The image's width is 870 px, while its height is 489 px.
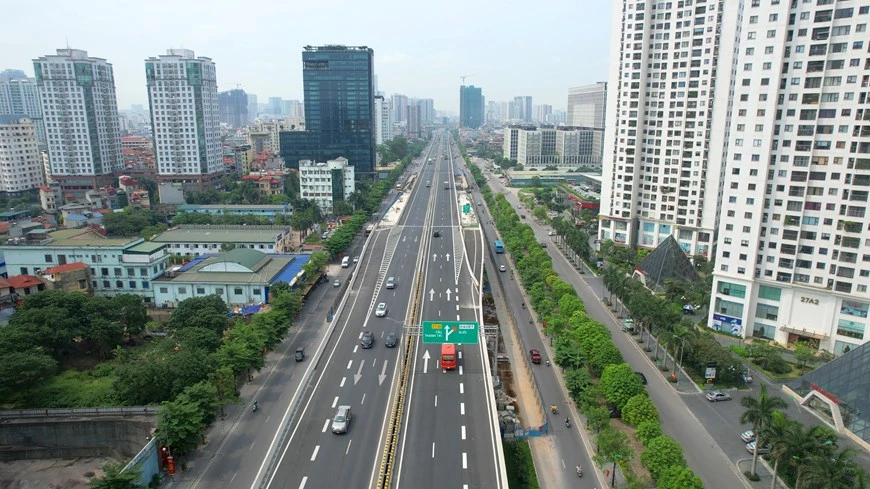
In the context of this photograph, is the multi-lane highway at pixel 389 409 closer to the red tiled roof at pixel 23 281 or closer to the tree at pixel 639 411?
the tree at pixel 639 411

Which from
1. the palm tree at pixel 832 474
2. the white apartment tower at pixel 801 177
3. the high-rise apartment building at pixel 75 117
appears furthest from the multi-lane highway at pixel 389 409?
the high-rise apartment building at pixel 75 117

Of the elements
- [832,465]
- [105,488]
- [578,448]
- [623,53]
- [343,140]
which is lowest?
[578,448]

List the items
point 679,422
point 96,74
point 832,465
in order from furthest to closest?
point 96,74
point 679,422
point 832,465

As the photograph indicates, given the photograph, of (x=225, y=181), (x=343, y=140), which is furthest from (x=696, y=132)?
(x=225, y=181)

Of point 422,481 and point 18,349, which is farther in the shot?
point 18,349

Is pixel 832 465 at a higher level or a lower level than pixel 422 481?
higher

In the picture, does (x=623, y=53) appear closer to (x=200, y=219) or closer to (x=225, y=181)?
(x=200, y=219)

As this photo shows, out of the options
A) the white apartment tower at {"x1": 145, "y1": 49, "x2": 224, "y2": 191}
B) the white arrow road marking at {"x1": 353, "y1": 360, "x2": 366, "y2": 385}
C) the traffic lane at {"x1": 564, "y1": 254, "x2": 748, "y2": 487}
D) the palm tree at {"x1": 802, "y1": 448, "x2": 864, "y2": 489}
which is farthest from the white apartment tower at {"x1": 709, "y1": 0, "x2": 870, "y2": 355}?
the white apartment tower at {"x1": 145, "y1": 49, "x2": 224, "y2": 191}
